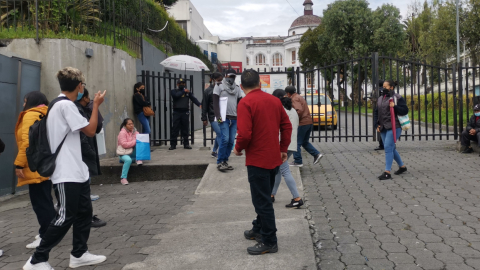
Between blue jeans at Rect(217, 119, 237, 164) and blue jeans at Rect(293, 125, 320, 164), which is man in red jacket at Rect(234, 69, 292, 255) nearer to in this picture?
blue jeans at Rect(217, 119, 237, 164)

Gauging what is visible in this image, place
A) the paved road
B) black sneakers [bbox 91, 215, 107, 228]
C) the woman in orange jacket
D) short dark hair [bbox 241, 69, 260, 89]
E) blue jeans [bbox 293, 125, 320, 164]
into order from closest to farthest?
1. short dark hair [bbox 241, 69, 260, 89]
2. the woman in orange jacket
3. black sneakers [bbox 91, 215, 107, 228]
4. blue jeans [bbox 293, 125, 320, 164]
5. the paved road

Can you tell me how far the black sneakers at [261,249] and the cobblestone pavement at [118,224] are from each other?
1.01 meters

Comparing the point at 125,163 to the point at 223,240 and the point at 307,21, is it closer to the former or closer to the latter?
the point at 223,240

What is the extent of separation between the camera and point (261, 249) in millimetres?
4016

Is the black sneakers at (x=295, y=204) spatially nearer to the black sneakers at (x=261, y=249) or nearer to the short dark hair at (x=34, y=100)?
the black sneakers at (x=261, y=249)

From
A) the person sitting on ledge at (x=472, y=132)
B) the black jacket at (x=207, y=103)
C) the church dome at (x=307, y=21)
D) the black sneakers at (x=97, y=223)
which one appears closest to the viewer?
the black sneakers at (x=97, y=223)

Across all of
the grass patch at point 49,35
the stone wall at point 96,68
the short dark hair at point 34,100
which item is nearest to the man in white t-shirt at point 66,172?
the short dark hair at point 34,100

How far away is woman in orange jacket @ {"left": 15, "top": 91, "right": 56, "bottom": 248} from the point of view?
464cm

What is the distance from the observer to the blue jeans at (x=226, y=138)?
7.94 m

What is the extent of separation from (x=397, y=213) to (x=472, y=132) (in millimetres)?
5018

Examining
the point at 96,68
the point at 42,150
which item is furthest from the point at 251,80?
the point at 96,68

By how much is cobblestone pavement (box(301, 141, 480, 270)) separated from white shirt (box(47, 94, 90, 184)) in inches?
90.3

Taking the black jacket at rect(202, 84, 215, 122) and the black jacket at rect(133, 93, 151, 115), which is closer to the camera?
the black jacket at rect(202, 84, 215, 122)

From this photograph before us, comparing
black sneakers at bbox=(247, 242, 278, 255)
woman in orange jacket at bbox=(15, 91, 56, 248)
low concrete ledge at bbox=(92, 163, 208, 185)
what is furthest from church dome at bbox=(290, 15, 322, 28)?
black sneakers at bbox=(247, 242, 278, 255)
